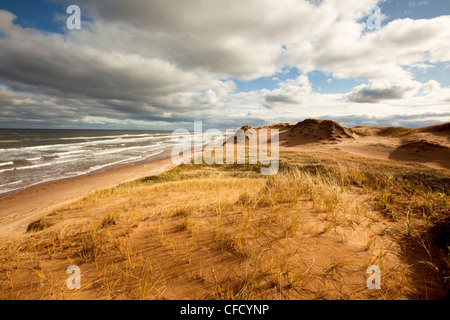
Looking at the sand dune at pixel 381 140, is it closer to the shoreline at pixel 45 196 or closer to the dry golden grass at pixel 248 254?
the dry golden grass at pixel 248 254

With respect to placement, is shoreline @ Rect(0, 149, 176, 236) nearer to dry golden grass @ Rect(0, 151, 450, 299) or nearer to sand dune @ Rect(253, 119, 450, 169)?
dry golden grass @ Rect(0, 151, 450, 299)

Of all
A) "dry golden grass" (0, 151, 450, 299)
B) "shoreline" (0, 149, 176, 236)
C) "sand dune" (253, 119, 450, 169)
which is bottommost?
"shoreline" (0, 149, 176, 236)

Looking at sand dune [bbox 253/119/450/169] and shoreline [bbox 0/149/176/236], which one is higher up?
sand dune [bbox 253/119/450/169]

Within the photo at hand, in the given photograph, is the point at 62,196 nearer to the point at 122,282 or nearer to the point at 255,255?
the point at 122,282

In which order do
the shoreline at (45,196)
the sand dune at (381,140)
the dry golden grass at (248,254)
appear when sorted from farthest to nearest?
the sand dune at (381,140) → the shoreline at (45,196) → the dry golden grass at (248,254)

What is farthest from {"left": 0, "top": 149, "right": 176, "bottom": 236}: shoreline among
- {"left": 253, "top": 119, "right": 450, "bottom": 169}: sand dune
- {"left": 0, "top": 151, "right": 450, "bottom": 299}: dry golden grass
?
{"left": 253, "top": 119, "right": 450, "bottom": 169}: sand dune

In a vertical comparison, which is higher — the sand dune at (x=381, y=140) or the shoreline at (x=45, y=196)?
the sand dune at (x=381, y=140)

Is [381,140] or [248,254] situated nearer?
[248,254]

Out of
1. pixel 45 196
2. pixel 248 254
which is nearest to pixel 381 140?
pixel 248 254

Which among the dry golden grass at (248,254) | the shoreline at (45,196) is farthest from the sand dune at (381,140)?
the shoreline at (45,196)

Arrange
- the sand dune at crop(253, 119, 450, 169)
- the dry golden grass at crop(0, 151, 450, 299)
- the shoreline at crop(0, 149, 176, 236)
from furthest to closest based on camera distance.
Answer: the sand dune at crop(253, 119, 450, 169) < the shoreline at crop(0, 149, 176, 236) < the dry golden grass at crop(0, 151, 450, 299)

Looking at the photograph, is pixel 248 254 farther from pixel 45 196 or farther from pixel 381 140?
pixel 381 140

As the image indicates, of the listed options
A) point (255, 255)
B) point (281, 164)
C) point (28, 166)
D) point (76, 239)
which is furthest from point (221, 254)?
point (28, 166)
